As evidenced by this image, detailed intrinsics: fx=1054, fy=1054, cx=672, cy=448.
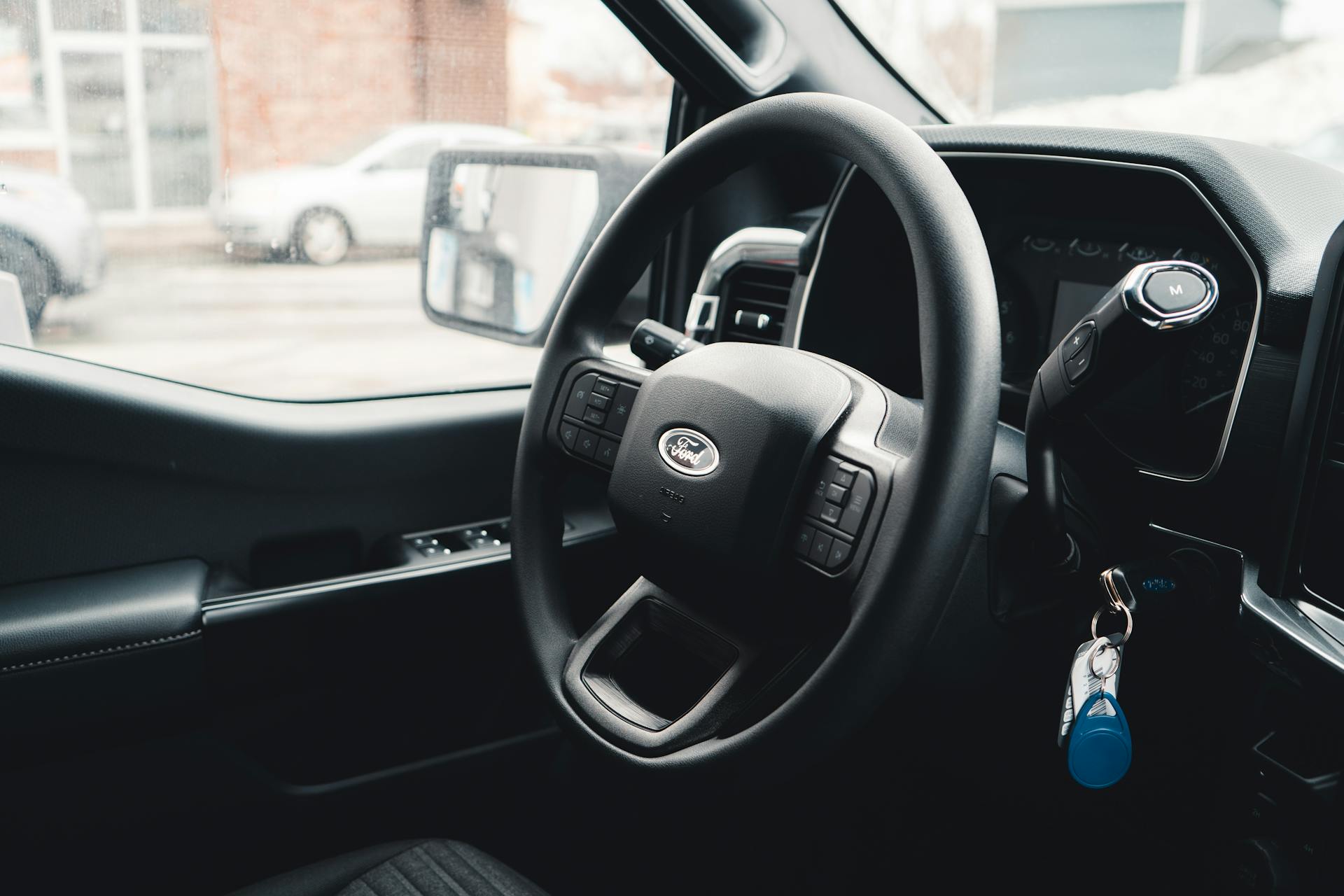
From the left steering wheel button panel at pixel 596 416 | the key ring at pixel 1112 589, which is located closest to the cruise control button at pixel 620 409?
the left steering wheel button panel at pixel 596 416

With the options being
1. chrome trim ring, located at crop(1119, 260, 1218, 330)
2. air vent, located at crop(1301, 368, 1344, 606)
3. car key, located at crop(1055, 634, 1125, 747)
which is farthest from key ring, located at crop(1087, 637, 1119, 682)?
chrome trim ring, located at crop(1119, 260, 1218, 330)

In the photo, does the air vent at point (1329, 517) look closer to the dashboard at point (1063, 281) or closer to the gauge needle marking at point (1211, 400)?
the dashboard at point (1063, 281)

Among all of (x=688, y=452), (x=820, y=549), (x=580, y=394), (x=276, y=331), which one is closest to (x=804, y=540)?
(x=820, y=549)

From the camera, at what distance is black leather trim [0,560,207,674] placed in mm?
1237

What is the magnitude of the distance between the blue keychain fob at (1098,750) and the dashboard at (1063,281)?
31 centimetres

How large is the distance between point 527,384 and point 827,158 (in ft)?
2.03

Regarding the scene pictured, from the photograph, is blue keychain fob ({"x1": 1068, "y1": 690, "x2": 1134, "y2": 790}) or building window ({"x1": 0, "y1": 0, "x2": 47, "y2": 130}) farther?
building window ({"x1": 0, "y1": 0, "x2": 47, "y2": 130})

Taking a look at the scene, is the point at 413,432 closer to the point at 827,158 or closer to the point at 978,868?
the point at 827,158

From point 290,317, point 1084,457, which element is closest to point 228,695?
point 290,317

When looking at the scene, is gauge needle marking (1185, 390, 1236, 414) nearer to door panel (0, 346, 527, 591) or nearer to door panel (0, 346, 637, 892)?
door panel (0, 346, 637, 892)

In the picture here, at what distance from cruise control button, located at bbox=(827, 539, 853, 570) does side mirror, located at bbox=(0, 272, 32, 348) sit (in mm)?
1130

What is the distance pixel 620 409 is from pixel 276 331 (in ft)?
2.51

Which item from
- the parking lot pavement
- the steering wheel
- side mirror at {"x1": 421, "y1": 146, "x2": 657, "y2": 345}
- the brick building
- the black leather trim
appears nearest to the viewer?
the steering wheel

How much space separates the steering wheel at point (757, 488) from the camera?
2.60 ft
